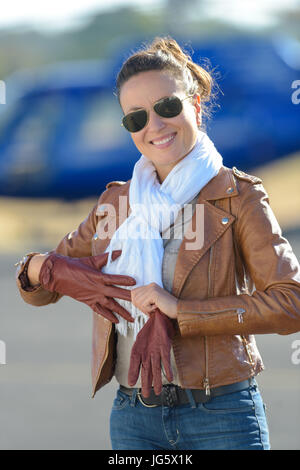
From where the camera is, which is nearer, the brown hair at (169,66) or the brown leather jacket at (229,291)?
the brown leather jacket at (229,291)

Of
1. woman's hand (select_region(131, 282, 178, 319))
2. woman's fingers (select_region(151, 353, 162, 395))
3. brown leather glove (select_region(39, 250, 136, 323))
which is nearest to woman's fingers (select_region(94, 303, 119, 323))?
brown leather glove (select_region(39, 250, 136, 323))

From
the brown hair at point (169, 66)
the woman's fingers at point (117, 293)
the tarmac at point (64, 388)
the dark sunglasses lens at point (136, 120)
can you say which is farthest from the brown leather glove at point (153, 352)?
the tarmac at point (64, 388)

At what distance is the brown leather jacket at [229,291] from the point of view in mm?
2600

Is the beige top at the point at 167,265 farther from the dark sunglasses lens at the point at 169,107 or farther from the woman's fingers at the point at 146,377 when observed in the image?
the dark sunglasses lens at the point at 169,107

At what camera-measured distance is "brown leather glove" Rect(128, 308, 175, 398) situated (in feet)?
8.65

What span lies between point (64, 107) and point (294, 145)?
12.1 ft

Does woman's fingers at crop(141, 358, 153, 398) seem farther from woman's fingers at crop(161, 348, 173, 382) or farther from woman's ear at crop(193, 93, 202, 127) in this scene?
woman's ear at crop(193, 93, 202, 127)

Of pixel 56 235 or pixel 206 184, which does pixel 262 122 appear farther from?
pixel 206 184

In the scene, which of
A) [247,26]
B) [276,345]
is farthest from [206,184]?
[247,26]

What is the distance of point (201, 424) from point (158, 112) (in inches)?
39.8

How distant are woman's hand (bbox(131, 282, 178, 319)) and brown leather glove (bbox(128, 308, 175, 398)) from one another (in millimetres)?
21

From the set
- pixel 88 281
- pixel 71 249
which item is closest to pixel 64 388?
pixel 71 249

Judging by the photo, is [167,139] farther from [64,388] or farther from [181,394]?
[64,388]
